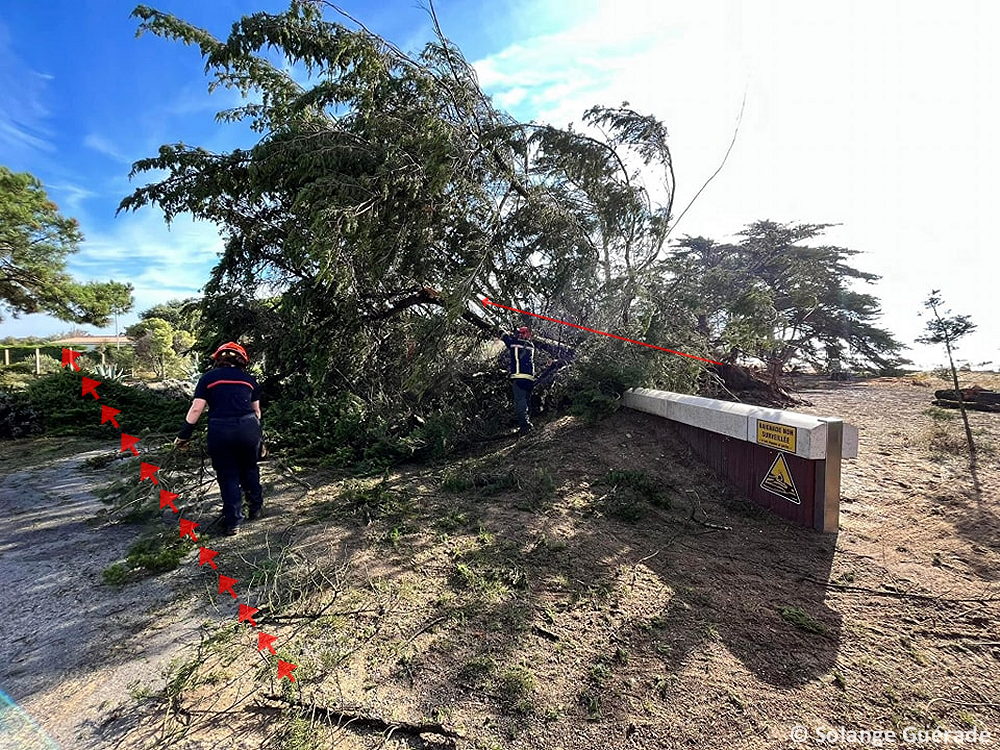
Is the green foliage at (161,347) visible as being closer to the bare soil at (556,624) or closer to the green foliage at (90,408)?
the green foliage at (90,408)

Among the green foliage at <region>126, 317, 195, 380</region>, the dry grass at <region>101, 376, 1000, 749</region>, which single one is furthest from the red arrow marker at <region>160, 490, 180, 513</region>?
the green foliage at <region>126, 317, 195, 380</region>

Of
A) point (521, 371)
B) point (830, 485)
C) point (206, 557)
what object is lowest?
point (206, 557)

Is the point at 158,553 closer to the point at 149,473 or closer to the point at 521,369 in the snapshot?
the point at 149,473

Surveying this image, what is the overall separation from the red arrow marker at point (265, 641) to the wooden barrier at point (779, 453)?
152 inches

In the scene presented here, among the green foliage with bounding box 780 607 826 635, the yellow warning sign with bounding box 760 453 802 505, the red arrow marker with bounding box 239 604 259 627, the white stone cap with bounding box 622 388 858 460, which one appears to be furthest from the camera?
the yellow warning sign with bounding box 760 453 802 505

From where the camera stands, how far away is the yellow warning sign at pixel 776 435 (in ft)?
12.4

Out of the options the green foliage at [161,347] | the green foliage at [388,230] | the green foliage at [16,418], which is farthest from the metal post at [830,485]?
the green foliage at [161,347]

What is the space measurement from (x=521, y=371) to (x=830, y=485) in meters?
3.96

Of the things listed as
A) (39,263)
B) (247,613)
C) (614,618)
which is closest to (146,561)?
(247,613)

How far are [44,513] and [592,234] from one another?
7.50 m

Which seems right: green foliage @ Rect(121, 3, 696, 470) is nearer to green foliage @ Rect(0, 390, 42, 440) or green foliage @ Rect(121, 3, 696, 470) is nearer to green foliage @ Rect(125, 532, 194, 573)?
green foliage @ Rect(125, 532, 194, 573)

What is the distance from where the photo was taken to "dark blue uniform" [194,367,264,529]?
3795 mm

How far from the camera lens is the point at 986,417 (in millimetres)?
7477

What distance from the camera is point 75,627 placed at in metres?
2.69
